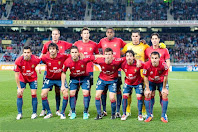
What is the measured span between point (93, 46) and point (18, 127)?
10.1 feet

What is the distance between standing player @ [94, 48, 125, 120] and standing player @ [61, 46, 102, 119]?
0.29 meters

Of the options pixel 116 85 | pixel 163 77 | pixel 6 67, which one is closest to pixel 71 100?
pixel 116 85

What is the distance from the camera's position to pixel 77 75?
24.0ft

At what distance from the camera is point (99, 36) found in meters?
42.4

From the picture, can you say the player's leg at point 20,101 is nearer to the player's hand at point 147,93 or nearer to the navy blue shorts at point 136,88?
the navy blue shorts at point 136,88

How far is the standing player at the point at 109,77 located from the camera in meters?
7.01

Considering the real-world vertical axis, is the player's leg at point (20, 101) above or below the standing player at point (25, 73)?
below

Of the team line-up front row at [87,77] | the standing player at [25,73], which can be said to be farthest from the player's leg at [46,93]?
the standing player at [25,73]

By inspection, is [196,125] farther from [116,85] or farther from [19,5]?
[19,5]

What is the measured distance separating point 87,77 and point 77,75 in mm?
297

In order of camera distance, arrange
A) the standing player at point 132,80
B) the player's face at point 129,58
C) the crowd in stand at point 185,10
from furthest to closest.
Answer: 1. the crowd in stand at point 185,10
2. the standing player at point 132,80
3. the player's face at point 129,58

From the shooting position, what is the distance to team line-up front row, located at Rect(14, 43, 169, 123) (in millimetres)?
6922

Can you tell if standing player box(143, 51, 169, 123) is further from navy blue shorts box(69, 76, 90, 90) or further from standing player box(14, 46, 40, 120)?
standing player box(14, 46, 40, 120)

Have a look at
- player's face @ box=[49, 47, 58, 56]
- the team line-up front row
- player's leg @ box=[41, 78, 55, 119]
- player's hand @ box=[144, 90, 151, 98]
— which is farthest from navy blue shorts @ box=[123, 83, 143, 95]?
player's face @ box=[49, 47, 58, 56]
